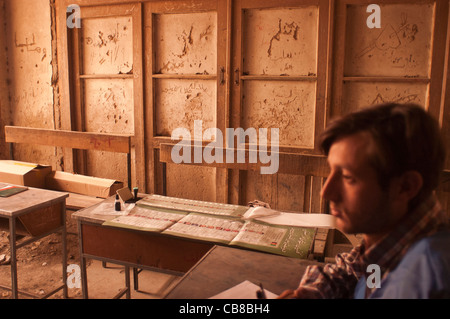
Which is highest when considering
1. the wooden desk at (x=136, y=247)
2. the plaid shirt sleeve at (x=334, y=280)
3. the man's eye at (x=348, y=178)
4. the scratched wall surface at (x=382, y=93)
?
the scratched wall surface at (x=382, y=93)

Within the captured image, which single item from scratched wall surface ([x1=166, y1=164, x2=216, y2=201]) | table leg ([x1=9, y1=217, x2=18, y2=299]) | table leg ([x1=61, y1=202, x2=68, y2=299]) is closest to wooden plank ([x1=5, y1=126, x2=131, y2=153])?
scratched wall surface ([x1=166, y1=164, x2=216, y2=201])

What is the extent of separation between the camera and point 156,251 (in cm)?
218

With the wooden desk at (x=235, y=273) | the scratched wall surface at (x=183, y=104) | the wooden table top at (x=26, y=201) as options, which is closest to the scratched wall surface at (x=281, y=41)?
the scratched wall surface at (x=183, y=104)

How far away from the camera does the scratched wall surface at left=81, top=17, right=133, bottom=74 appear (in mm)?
4250

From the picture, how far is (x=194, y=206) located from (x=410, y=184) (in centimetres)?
187

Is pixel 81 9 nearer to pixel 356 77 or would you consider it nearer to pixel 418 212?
pixel 356 77

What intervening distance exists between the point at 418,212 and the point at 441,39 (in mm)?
2953

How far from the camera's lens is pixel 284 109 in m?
3.78

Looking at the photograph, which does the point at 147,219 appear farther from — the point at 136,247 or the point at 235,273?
the point at 235,273

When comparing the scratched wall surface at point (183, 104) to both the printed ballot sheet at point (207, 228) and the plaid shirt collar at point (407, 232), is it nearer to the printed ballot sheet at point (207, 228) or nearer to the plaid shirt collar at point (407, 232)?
the printed ballot sheet at point (207, 228)

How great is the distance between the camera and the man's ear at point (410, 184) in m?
0.86

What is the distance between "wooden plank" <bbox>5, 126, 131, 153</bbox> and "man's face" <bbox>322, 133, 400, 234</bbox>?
312 cm

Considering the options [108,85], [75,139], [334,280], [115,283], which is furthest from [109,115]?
[334,280]
